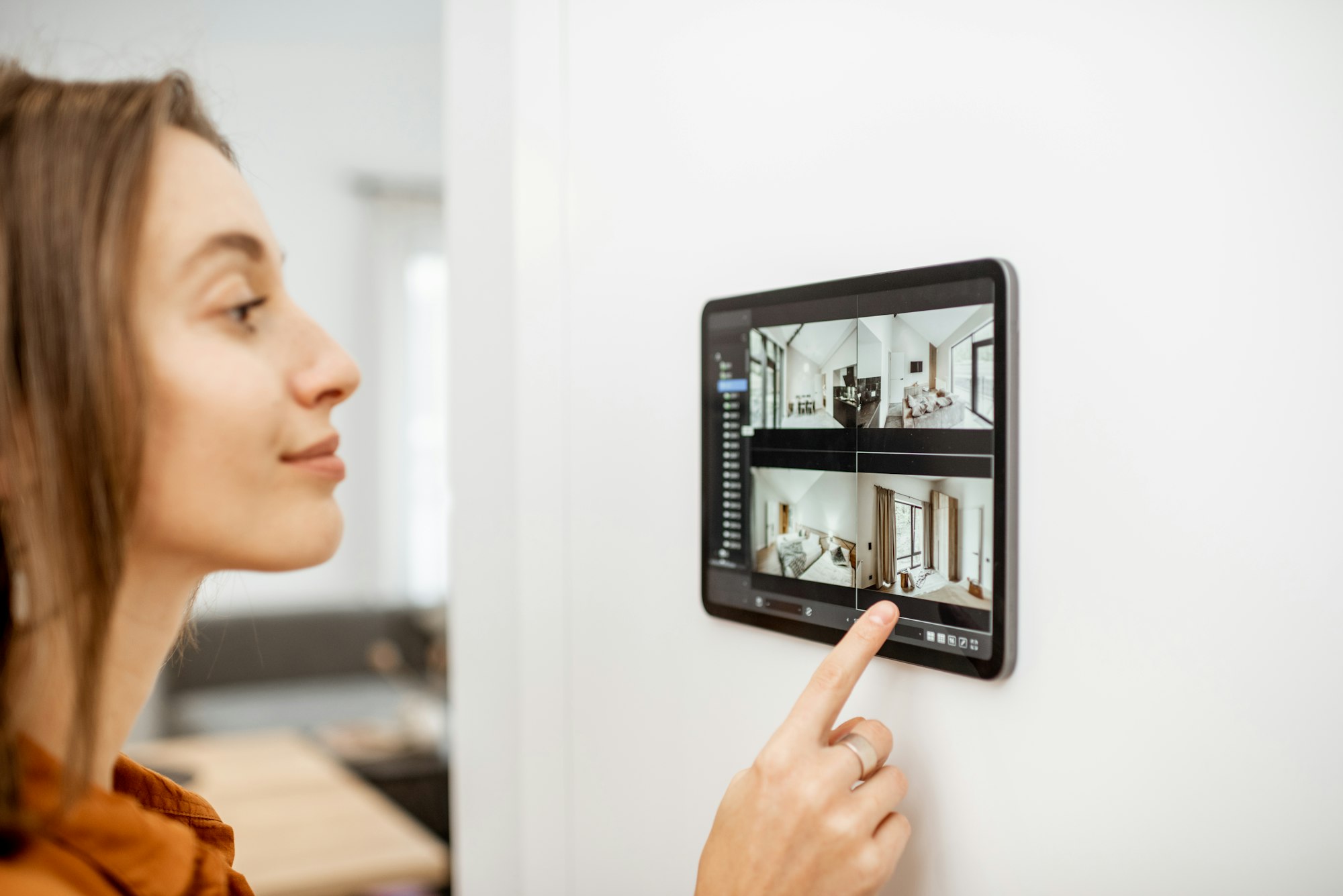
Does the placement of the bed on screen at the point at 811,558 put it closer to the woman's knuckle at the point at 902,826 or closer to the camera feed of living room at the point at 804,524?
the camera feed of living room at the point at 804,524

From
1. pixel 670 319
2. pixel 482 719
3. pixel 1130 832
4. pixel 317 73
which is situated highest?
pixel 317 73

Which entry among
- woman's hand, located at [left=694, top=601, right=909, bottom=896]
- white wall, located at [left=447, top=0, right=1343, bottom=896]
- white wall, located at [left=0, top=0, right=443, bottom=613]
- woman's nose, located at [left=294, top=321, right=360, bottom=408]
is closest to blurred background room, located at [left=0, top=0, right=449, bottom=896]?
white wall, located at [left=0, top=0, right=443, bottom=613]

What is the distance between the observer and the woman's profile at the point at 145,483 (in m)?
0.52

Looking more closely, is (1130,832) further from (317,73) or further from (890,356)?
(317,73)

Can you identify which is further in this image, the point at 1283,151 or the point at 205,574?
the point at 205,574

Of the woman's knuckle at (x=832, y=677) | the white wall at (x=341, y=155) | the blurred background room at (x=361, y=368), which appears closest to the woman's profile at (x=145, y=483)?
the woman's knuckle at (x=832, y=677)

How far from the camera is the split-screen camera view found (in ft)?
2.01

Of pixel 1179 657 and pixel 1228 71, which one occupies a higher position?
pixel 1228 71

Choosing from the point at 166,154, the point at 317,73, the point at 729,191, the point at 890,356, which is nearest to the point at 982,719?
the point at 890,356

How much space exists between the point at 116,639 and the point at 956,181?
0.65m

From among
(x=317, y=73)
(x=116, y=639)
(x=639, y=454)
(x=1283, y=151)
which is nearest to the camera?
(x=1283, y=151)

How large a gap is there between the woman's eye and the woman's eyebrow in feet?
0.09

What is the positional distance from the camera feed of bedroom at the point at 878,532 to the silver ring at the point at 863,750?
0.35 ft

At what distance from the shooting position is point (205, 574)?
2.13 ft
